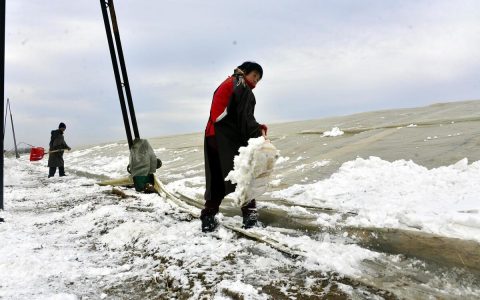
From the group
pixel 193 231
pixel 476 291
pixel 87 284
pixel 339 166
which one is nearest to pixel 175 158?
pixel 339 166

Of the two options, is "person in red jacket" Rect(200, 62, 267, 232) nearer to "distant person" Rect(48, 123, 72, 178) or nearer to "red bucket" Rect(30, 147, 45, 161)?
"distant person" Rect(48, 123, 72, 178)

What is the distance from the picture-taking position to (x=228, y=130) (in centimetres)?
360

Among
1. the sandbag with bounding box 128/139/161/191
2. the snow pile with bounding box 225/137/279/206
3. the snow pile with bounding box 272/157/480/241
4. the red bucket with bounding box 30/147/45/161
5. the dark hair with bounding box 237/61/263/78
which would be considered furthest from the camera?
the red bucket with bounding box 30/147/45/161

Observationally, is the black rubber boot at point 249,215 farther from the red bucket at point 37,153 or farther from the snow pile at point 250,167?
the red bucket at point 37,153

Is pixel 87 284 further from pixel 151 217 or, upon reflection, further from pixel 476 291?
pixel 476 291

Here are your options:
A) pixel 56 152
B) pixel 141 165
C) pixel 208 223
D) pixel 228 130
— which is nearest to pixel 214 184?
pixel 208 223

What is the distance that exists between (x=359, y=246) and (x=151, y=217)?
235 centimetres

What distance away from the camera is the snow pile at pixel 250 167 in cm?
329

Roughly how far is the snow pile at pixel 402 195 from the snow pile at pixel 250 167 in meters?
0.77

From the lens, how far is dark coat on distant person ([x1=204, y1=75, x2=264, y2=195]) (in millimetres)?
3490

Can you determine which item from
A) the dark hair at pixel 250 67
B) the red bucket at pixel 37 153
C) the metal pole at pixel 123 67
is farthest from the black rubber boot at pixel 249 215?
the red bucket at pixel 37 153

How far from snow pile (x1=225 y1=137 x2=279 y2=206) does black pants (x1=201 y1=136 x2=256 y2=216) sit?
34cm

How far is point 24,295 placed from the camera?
2385mm

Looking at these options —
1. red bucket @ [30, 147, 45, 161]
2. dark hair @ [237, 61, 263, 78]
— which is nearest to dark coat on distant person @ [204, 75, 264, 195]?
dark hair @ [237, 61, 263, 78]
